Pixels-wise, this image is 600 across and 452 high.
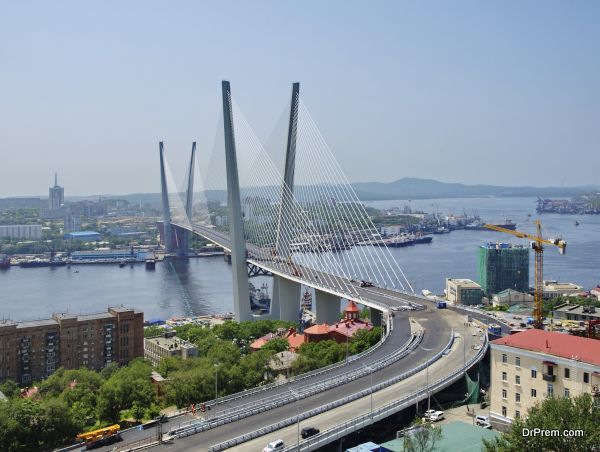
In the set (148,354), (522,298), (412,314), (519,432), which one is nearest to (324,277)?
Result: (412,314)

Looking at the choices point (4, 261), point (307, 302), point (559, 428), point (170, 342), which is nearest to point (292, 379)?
point (559, 428)

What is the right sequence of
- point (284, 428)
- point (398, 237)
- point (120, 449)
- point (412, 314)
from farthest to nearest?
point (398, 237) → point (412, 314) → point (284, 428) → point (120, 449)

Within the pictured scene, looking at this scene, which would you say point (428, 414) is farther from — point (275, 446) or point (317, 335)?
point (317, 335)

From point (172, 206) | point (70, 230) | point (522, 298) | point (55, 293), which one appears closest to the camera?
point (522, 298)

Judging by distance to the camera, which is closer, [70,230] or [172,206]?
[172,206]

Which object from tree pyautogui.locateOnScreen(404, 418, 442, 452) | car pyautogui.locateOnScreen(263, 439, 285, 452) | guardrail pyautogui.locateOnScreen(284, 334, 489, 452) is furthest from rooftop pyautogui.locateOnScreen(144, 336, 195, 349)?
tree pyautogui.locateOnScreen(404, 418, 442, 452)

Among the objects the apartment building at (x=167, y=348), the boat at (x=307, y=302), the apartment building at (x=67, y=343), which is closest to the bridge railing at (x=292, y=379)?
the apartment building at (x=167, y=348)

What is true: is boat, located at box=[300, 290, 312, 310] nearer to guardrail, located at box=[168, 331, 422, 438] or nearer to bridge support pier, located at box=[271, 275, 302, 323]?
bridge support pier, located at box=[271, 275, 302, 323]

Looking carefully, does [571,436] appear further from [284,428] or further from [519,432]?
[284,428]
